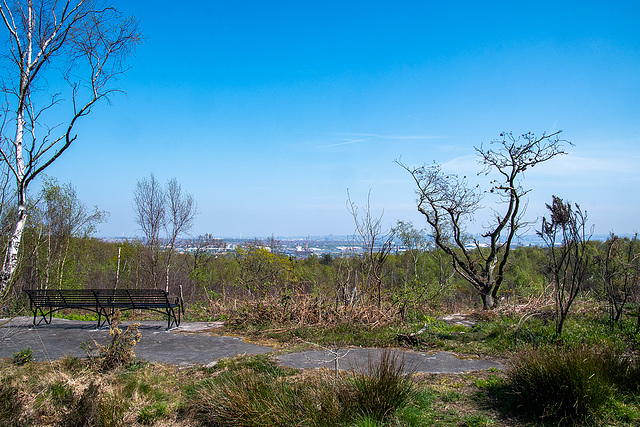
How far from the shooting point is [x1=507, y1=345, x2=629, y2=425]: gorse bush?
3359mm

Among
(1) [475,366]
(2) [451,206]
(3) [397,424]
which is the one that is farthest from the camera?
(2) [451,206]

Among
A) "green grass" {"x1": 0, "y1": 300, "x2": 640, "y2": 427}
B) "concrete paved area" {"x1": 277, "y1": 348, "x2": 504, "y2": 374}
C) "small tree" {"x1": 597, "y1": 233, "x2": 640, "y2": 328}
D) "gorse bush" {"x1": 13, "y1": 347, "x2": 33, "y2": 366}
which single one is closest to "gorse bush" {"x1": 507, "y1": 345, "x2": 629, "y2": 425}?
"green grass" {"x1": 0, "y1": 300, "x2": 640, "y2": 427}

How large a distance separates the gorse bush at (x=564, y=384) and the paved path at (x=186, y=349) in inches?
53.7

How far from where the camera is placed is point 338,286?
862 centimetres

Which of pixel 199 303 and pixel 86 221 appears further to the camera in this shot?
pixel 86 221

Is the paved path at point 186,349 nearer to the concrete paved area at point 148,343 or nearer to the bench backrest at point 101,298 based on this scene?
the concrete paved area at point 148,343

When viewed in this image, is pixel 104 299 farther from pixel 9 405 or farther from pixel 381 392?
pixel 381 392

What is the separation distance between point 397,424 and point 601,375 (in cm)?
205

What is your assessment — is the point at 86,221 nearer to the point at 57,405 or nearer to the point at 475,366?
the point at 57,405

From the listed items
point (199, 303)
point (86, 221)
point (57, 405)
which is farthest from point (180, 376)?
point (86, 221)

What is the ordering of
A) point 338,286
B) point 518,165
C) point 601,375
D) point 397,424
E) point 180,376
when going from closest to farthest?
point 397,424, point 601,375, point 180,376, point 338,286, point 518,165

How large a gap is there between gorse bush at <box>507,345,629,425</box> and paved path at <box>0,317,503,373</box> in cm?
136

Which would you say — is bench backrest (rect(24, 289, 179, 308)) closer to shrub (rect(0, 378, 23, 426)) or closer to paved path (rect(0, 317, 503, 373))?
paved path (rect(0, 317, 503, 373))

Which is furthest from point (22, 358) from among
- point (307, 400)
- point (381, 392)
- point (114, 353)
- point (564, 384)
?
point (564, 384)
